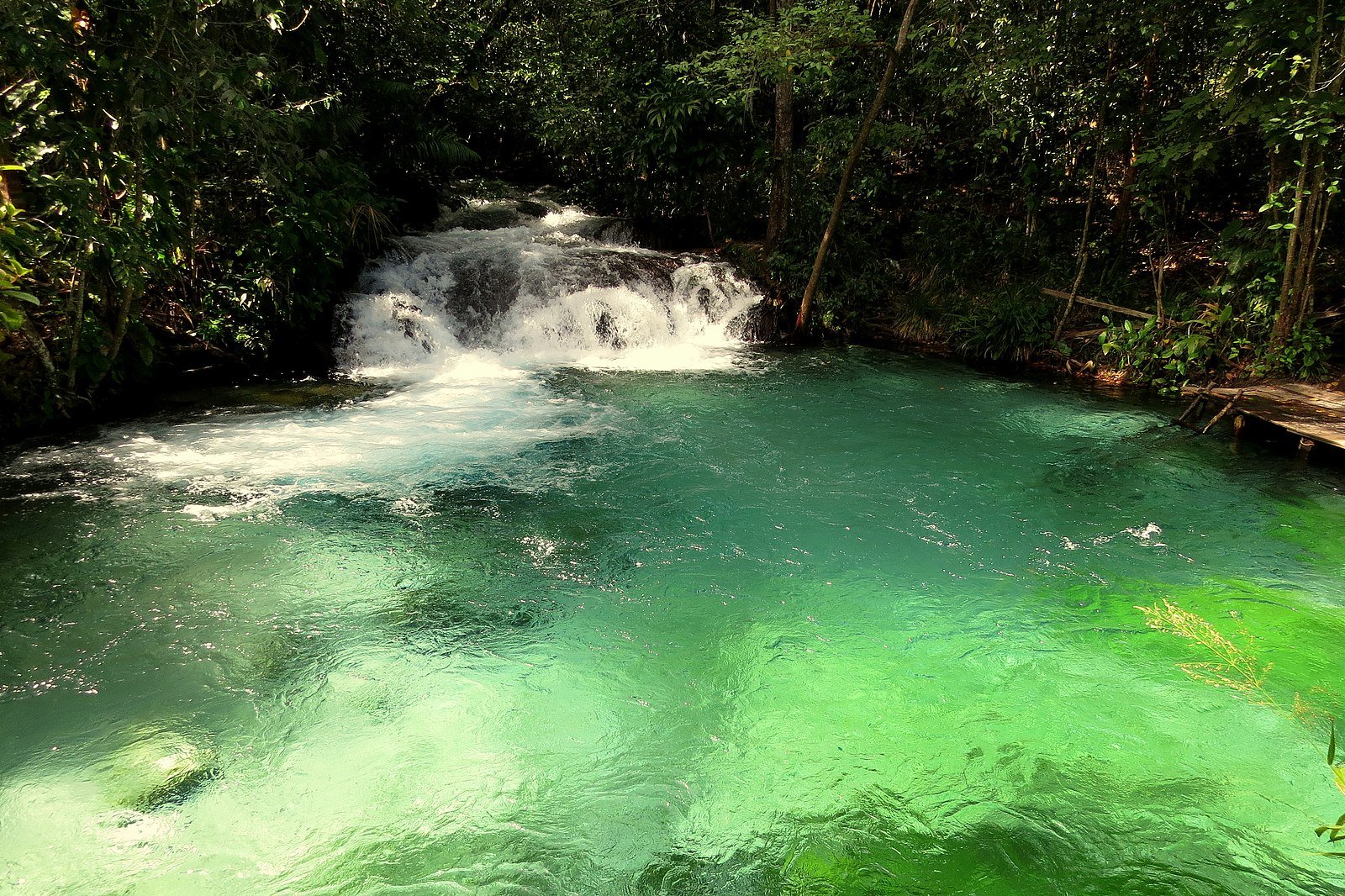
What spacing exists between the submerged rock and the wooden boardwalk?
26.6ft

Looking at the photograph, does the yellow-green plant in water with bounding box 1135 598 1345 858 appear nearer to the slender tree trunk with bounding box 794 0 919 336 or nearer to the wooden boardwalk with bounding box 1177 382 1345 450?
A: the wooden boardwalk with bounding box 1177 382 1345 450

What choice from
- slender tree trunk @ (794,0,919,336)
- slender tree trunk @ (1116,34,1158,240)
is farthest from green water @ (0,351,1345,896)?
slender tree trunk @ (794,0,919,336)

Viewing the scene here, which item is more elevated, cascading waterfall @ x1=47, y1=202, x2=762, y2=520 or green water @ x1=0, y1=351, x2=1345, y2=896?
cascading waterfall @ x1=47, y1=202, x2=762, y2=520

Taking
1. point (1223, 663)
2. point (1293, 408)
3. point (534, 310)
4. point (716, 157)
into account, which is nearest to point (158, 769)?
point (1223, 663)

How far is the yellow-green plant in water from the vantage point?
382 centimetres

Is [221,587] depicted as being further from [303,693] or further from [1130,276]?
[1130,276]

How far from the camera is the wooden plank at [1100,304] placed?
963cm

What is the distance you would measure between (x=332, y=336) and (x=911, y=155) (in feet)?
32.5

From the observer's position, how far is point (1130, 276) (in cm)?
1061

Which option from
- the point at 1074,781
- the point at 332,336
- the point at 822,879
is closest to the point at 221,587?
the point at 822,879

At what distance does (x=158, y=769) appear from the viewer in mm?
3332

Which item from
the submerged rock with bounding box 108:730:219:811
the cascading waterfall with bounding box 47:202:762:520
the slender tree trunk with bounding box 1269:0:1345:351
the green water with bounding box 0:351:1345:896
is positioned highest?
the slender tree trunk with bounding box 1269:0:1345:351

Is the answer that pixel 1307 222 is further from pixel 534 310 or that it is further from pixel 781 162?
pixel 534 310

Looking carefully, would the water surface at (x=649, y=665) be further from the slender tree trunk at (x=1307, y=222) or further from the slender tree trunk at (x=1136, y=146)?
the slender tree trunk at (x=1136, y=146)
